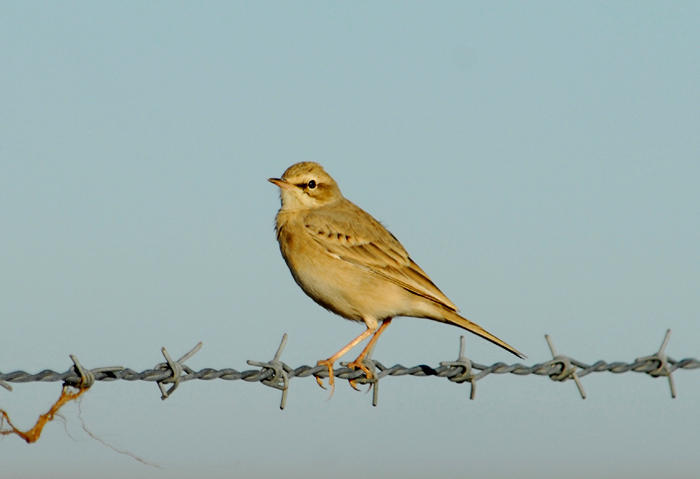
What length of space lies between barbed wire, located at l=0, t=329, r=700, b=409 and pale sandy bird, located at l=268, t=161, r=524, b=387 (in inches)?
66.8

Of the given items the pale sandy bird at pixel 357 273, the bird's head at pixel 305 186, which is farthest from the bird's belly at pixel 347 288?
the bird's head at pixel 305 186

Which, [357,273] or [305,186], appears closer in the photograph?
[357,273]

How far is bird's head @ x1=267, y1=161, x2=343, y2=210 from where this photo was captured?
11.8 metres

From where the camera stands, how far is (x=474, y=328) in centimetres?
1003

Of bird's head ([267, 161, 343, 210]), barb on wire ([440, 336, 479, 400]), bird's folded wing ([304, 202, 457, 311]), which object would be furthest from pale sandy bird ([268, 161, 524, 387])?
barb on wire ([440, 336, 479, 400])

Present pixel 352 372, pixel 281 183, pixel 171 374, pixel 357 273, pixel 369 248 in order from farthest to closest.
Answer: pixel 281 183 < pixel 369 248 < pixel 357 273 < pixel 352 372 < pixel 171 374

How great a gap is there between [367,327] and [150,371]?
468 centimetres

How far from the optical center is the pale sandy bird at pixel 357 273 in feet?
35.1

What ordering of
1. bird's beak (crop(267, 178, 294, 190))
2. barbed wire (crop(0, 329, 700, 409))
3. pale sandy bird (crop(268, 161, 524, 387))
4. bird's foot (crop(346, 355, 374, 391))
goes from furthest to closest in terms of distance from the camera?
bird's beak (crop(267, 178, 294, 190))
pale sandy bird (crop(268, 161, 524, 387))
bird's foot (crop(346, 355, 374, 391))
barbed wire (crop(0, 329, 700, 409))

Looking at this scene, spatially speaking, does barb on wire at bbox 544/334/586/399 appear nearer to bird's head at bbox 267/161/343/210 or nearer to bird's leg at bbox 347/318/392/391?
bird's leg at bbox 347/318/392/391

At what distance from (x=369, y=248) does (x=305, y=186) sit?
1286 millimetres

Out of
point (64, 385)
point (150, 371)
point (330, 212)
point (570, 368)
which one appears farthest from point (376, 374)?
point (330, 212)

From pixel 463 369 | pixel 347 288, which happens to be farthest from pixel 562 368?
pixel 347 288

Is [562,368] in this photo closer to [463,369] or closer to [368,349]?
[463,369]
